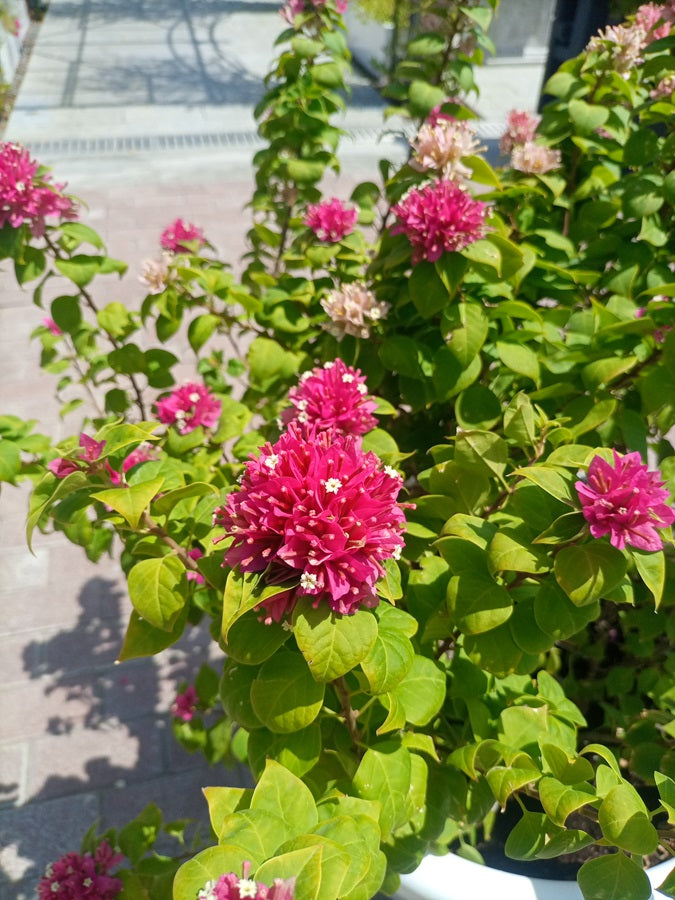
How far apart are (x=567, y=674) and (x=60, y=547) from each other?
159 cm

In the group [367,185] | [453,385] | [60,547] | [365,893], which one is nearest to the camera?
[365,893]

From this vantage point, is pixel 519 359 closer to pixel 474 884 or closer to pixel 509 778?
pixel 509 778

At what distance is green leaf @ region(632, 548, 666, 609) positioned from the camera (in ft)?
2.08

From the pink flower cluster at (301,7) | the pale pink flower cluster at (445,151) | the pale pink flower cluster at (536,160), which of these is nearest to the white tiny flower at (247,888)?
the pale pink flower cluster at (445,151)

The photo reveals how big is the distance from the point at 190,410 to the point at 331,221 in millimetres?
403

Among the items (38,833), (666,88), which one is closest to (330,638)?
(666,88)

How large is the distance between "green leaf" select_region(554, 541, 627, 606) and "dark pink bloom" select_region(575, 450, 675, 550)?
0.9 inches

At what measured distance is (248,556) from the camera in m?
0.59

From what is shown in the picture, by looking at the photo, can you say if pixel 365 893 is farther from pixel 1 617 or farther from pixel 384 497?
pixel 1 617

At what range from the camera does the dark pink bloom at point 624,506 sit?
0.61 m

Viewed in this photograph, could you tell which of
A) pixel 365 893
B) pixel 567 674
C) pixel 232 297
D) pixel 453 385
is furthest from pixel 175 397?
pixel 567 674

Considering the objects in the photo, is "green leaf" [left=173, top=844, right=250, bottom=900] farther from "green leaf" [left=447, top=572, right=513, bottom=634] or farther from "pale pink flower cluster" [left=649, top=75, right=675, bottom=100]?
"pale pink flower cluster" [left=649, top=75, right=675, bottom=100]

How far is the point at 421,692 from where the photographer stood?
2.51 ft

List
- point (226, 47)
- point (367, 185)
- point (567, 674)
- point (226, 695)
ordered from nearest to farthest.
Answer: point (226, 695) → point (567, 674) → point (367, 185) → point (226, 47)
